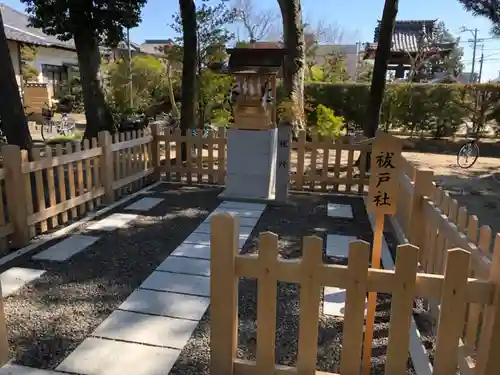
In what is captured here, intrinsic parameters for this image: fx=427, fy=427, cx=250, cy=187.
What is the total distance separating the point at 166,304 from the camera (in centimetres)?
319

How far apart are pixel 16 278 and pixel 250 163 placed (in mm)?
3622

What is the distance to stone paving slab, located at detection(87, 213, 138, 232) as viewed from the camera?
16.2 ft

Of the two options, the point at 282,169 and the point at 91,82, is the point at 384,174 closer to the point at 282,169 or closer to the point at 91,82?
the point at 282,169

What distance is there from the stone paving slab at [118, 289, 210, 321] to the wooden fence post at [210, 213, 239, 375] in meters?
0.87

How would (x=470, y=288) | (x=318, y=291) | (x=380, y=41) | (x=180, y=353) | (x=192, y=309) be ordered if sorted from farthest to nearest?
(x=380, y=41), (x=192, y=309), (x=180, y=353), (x=318, y=291), (x=470, y=288)

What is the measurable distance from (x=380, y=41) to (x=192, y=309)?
264 inches

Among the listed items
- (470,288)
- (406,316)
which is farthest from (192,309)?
(470,288)

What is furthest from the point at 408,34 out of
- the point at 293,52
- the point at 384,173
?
the point at 384,173

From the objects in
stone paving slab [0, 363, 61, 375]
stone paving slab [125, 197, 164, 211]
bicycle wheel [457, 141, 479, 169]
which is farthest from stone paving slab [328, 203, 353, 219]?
bicycle wheel [457, 141, 479, 169]

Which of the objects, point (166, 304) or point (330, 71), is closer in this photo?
point (166, 304)

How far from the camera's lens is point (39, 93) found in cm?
1872

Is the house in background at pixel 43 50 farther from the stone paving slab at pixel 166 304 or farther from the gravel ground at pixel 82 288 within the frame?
the stone paving slab at pixel 166 304

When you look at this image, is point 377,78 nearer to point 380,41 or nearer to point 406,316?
point 380,41

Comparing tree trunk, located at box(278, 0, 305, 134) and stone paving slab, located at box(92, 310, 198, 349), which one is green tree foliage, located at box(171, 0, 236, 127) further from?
stone paving slab, located at box(92, 310, 198, 349)
